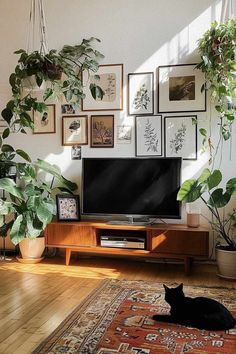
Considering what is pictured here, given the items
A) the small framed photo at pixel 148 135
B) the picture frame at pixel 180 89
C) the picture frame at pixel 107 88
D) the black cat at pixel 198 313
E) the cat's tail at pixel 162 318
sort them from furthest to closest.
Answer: the picture frame at pixel 107 88
the small framed photo at pixel 148 135
the picture frame at pixel 180 89
the cat's tail at pixel 162 318
the black cat at pixel 198 313

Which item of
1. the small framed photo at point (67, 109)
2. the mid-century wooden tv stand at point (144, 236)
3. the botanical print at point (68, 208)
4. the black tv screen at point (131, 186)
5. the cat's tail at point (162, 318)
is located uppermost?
the small framed photo at point (67, 109)

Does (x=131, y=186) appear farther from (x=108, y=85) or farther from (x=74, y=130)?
(x=108, y=85)

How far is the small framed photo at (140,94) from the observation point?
395 centimetres

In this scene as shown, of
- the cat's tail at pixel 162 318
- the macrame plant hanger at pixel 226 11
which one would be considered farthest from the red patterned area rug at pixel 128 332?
the macrame plant hanger at pixel 226 11

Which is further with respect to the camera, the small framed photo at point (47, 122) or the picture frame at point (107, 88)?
the small framed photo at point (47, 122)

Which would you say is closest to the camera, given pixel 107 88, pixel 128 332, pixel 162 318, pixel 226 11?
pixel 128 332

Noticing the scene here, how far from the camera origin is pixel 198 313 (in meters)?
2.25

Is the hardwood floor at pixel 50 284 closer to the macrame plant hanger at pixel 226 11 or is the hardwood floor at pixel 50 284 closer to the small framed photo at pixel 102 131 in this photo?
the small framed photo at pixel 102 131

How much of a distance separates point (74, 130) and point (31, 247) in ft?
4.50

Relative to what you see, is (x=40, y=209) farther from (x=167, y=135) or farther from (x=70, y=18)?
(x=70, y=18)

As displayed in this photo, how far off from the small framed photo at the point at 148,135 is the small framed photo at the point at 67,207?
858mm

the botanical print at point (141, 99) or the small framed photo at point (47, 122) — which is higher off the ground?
the botanical print at point (141, 99)

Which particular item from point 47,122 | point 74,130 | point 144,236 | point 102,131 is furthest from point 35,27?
point 144,236

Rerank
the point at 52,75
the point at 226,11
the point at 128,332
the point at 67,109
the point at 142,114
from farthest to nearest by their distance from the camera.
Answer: the point at 67,109
the point at 142,114
the point at 226,11
the point at 52,75
the point at 128,332
